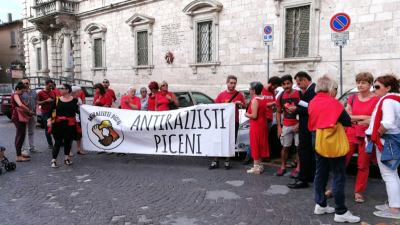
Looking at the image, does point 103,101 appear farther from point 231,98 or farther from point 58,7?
point 58,7

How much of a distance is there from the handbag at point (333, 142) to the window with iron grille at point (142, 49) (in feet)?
58.6

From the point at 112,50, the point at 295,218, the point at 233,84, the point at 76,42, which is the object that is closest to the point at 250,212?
the point at 295,218

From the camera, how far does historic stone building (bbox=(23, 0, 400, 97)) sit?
1255cm

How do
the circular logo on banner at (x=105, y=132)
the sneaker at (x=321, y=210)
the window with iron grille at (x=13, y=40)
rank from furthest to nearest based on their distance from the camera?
the window with iron grille at (x=13, y=40) < the circular logo on banner at (x=105, y=132) < the sneaker at (x=321, y=210)

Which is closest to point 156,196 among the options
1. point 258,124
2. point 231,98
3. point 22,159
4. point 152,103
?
point 258,124

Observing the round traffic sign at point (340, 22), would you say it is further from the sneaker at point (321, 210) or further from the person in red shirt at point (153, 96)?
the sneaker at point (321, 210)

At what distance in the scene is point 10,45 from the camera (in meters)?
50.6

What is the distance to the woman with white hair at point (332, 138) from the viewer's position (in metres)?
4.33

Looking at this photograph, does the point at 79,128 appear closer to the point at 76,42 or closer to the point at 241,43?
the point at 241,43

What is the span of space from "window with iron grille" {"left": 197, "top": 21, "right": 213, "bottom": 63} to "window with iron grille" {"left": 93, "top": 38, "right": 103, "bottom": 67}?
9156mm

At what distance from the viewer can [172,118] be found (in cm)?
736

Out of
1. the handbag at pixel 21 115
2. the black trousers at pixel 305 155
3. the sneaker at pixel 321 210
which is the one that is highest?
the handbag at pixel 21 115

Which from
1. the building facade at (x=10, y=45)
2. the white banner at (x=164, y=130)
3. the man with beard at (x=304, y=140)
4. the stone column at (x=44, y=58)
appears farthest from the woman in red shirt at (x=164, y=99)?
the building facade at (x=10, y=45)

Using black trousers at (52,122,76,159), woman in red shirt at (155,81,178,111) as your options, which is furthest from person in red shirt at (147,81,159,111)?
black trousers at (52,122,76,159)
